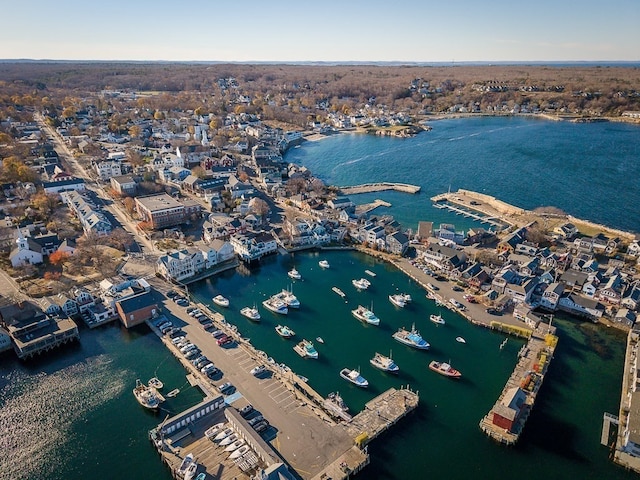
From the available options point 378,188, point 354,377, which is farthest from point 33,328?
point 378,188

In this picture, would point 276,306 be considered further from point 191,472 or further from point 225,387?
point 191,472

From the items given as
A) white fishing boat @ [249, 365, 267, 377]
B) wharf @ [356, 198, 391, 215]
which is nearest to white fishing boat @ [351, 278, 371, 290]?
white fishing boat @ [249, 365, 267, 377]

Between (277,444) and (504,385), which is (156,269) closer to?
(277,444)

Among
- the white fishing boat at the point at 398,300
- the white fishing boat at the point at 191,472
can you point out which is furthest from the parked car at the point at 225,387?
the white fishing boat at the point at 398,300

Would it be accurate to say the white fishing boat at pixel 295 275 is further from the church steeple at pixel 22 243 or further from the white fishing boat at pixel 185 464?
the church steeple at pixel 22 243

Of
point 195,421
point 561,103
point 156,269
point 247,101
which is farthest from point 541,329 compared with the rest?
point 561,103
